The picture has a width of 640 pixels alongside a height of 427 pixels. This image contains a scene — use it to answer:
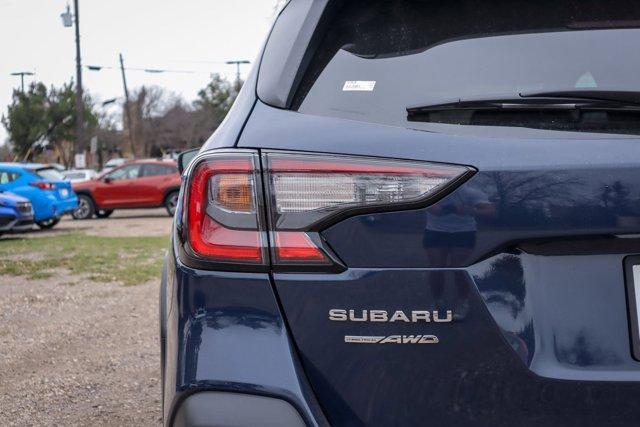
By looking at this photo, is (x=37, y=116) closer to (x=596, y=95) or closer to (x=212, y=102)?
(x=212, y=102)

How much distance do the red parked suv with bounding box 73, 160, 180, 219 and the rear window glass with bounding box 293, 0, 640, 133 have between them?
71.7 feet

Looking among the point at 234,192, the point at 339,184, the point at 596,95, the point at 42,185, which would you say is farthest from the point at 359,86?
the point at 42,185

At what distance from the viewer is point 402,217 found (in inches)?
66.4

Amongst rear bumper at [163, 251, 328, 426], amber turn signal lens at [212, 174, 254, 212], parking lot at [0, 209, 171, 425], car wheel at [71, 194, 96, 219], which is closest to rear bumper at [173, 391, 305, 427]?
rear bumper at [163, 251, 328, 426]

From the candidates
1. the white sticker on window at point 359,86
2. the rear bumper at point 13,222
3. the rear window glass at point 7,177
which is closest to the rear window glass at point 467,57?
the white sticker on window at point 359,86

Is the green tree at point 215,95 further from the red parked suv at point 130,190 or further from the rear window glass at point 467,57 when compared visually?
the rear window glass at point 467,57

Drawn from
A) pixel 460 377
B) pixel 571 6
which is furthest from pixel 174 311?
pixel 571 6

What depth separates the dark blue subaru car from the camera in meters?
1.65

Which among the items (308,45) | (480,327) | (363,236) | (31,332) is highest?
(308,45)

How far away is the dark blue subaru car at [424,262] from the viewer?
1.65 metres

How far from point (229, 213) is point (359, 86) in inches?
16.2

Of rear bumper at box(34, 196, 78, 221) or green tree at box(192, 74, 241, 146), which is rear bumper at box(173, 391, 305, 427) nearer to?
rear bumper at box(34, 196, 78, 221)

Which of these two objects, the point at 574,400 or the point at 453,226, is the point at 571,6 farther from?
the point at 574,400

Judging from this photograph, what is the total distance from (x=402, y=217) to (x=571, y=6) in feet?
2.41
